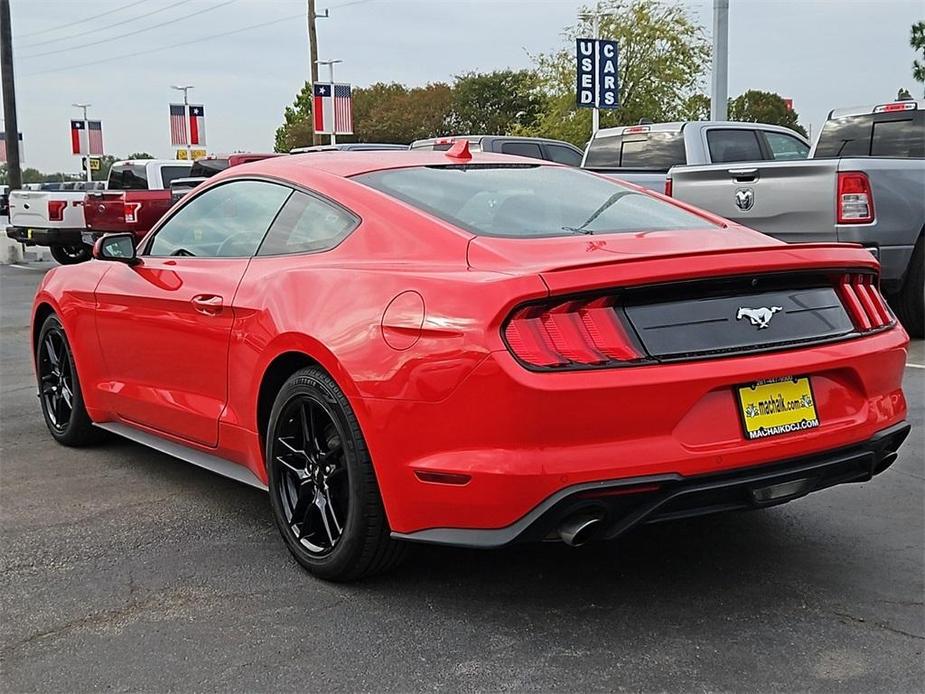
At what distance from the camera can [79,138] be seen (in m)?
43.0

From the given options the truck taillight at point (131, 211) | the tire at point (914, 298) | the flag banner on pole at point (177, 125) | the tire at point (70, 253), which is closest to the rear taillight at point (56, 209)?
the tire at point (70, 253)

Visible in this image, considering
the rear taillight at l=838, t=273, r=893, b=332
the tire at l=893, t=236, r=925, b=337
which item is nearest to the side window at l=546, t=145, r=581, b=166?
the tire at l=893, t=236, r=925, b=337

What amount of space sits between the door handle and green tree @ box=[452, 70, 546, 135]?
65456 mm

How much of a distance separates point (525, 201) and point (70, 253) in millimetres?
17073

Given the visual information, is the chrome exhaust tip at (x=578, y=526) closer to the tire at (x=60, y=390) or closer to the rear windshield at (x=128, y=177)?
the tire at (x=60, y=390)

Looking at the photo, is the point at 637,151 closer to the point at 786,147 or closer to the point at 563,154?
the point at 786,147

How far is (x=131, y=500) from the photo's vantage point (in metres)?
4.76

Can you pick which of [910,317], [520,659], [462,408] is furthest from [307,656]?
[910,317]

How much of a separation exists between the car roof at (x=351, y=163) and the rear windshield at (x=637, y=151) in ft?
27.6

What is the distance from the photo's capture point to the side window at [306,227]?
390 centimetres

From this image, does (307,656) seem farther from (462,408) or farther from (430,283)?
(430,283)

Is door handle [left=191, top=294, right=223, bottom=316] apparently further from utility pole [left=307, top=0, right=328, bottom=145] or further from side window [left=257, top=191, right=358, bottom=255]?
utility pole [left=307, top=0, right=328, bottom=145]

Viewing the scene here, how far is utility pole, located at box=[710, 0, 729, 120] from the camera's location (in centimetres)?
1698

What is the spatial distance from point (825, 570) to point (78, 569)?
8.64 ft
